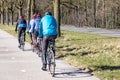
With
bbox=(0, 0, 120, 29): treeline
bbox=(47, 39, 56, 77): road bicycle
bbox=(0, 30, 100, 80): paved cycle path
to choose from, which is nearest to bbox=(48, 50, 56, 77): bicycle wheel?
bbox=(47, 39, 56, 77): road bicycle

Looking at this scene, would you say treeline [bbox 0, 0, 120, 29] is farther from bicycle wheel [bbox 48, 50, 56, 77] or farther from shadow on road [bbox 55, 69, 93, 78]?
bicycle wheel [bbox 48, 50, 56, 77]

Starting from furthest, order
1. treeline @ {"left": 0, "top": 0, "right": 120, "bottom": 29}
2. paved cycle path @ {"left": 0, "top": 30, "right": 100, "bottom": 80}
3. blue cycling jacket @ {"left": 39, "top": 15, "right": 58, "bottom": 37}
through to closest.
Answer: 1. treeline @ {"left": 0, "top": 0, "right": 120, "bottom": 29}
2. blue cycling jacket @ {"left": 39, "top": 15, "right": 58, "bottom": 37}
3. paved cycle path @ {"left": 0, "top": 30, "right": 100, "bottom": 80}

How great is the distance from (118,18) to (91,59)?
52285 millimetres

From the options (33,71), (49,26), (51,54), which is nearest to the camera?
(49,26)

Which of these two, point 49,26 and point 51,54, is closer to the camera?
point 49,26

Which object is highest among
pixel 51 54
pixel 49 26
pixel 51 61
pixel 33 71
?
pixel 49 26

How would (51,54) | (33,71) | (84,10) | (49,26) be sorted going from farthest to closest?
(84,10) < (33,71) < (51,54) < (49,26)

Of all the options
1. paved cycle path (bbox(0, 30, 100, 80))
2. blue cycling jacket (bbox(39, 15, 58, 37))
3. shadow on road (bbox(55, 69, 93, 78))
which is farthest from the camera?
blue cycling jacket (bbox(39, 15, 58, 37))

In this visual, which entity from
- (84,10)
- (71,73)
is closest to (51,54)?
(71,73)

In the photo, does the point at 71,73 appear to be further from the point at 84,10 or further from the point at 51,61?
the point at 84,10

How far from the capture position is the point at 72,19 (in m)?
88.9

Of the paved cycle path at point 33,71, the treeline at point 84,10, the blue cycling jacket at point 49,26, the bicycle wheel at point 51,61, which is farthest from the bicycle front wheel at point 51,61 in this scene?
the treeline at point 84,10

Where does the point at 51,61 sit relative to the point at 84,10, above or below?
above

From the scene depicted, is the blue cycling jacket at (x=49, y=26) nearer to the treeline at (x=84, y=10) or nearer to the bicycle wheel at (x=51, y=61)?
the bicycle wheel at (x=51, y=61)
